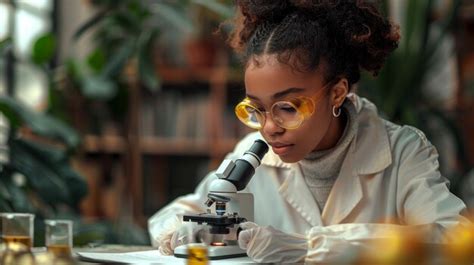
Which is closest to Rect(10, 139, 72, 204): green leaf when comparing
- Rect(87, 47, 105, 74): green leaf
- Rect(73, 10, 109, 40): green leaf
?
Rect(73, 10, 109, 40): green leaf

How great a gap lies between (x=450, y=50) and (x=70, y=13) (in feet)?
8.31

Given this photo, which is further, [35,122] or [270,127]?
[35,122]

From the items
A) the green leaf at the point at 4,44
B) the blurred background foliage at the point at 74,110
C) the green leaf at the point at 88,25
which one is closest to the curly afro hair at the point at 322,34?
the blurred background foliage at the point at 74,110

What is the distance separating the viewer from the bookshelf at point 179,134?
542cm

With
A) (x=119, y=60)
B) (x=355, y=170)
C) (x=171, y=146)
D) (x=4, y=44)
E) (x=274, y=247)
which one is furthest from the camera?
(x=171, y=146)

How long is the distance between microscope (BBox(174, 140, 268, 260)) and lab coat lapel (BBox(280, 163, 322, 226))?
252 millimetres

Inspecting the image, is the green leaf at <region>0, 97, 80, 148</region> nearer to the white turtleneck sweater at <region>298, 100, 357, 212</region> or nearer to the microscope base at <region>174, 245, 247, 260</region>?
the white turtleneck sweater at <region>298, 100, 357, 212</region>

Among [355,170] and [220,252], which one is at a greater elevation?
[355,170]

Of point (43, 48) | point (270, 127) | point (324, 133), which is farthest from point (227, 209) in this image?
point (43, 48)

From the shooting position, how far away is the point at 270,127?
185 centimetres

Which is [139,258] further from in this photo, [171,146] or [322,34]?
[171,146]

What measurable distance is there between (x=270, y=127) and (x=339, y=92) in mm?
218

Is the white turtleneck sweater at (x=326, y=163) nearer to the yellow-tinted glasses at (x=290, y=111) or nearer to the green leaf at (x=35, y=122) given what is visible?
the yellow-tinted glasses at (x=290, y=111)

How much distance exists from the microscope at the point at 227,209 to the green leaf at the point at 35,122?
157cm
